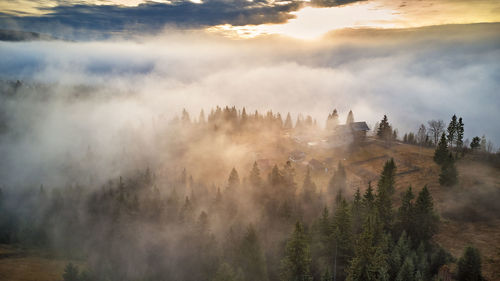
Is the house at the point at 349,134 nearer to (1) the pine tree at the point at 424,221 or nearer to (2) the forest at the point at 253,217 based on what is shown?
(2) the forest at the point at 253,217

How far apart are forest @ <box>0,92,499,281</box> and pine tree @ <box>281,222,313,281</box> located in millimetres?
199

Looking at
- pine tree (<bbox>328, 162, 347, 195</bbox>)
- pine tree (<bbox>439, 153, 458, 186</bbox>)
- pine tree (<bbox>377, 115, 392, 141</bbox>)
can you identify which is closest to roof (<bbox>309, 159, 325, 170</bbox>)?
pine tree (<bbox>328, 162, 347, 195</bbox>)

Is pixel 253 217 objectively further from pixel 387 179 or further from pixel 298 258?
pixel 387 179

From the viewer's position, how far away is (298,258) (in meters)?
52.2

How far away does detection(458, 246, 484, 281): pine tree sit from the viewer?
47.6 metres

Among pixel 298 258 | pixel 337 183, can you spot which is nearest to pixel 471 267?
pixel 298 258

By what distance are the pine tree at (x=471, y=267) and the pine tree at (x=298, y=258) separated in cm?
2754

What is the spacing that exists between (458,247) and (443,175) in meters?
31.2

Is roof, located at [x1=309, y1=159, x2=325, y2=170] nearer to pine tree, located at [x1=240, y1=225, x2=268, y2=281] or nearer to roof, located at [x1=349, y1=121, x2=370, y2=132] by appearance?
roof, located at [x1=349, y1=121, x2=370, y2=132]

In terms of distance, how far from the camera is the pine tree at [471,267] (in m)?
47.6

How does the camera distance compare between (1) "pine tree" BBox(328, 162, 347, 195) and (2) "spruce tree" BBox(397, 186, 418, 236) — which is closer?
(2) "spruce tree" BBox(397, 186, 418, 236)

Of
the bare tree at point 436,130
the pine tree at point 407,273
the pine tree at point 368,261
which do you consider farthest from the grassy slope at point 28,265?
the bare tree at point 436,130

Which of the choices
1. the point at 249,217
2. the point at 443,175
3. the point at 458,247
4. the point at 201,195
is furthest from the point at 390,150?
the point at 201,195

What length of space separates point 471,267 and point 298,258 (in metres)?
30.9
